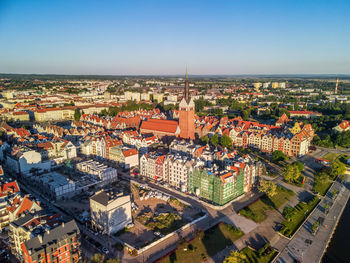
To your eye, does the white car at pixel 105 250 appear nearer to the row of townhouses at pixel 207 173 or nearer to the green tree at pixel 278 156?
the row of townhouses at pixel 207 173

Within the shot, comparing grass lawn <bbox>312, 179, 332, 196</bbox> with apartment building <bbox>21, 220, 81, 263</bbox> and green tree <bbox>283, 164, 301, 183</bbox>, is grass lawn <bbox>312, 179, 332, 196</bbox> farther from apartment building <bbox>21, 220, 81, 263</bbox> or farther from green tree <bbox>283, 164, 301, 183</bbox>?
apartment building <bbox>21, 220, 81, 263</bbox>

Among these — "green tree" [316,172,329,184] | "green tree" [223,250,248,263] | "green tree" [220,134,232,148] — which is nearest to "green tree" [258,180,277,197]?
"green tree" [316,172,329,184]

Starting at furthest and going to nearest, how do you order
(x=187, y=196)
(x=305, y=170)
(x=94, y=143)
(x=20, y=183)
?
(x=94, y=143)
(x=305, y=170)
(x=20, y=183)
(x=187, y=196)

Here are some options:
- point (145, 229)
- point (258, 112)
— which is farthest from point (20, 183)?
point (258, 112)

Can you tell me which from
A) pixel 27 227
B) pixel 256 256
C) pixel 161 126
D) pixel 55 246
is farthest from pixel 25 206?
pixel 161 126

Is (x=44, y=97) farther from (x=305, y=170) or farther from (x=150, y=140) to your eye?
(x=305, y=170)

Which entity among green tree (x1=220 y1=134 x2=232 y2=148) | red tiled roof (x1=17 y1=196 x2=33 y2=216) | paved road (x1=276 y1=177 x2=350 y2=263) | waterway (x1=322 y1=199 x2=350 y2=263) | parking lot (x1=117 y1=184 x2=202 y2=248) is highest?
red tiled roof (x1=17 y1=196 x2=33 y2=216)
